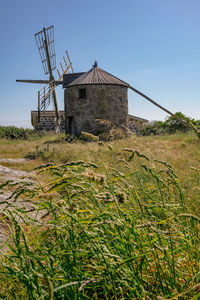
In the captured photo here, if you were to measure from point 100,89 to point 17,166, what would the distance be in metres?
9.96

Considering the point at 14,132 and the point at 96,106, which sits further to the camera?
the point at 14,132

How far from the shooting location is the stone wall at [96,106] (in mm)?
17797

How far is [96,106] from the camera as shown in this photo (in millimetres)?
17812

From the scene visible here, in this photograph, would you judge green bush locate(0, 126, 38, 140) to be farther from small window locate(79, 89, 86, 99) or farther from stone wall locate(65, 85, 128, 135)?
small window locate(79, 89, 86, 99)

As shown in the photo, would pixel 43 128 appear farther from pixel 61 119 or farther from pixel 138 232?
pixel 138 232

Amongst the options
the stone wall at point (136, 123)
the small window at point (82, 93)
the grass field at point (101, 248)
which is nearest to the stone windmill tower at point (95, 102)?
the small window at point (82, 93)

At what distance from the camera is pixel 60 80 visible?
985 inches

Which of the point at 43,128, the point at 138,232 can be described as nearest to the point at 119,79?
the point at 43,128

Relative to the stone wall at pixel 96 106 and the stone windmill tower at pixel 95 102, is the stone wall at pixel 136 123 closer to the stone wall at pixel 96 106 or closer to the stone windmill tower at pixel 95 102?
the stone windmill tower at pixel 95 102

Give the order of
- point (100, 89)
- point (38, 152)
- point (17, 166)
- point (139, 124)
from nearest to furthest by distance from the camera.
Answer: point (17, 166) < point (38, 152) < point (100, 89) < point (139, 124)

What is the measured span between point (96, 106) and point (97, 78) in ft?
6.70

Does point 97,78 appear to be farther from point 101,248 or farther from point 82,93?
point 101,248

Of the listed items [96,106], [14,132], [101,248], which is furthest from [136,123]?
[101,248]

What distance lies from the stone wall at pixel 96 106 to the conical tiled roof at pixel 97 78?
0.26 metres
